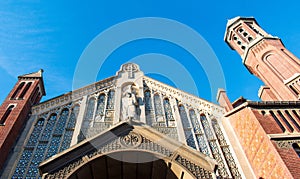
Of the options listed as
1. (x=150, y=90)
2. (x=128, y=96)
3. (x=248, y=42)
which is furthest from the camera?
(x=248, y=42)

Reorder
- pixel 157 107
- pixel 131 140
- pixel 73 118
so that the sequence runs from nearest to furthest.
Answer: pixel 131 140
pixel 73 118
pixel 157 107

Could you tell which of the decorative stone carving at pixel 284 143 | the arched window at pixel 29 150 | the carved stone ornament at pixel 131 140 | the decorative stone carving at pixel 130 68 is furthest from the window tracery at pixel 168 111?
the arched window at pixel 29 150

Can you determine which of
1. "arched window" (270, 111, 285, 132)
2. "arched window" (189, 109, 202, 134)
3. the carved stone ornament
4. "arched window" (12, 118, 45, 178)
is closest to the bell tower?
"arched window" (270, 111, 285, 132)

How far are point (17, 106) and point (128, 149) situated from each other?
5096 mm

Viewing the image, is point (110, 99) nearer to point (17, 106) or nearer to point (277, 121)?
point (17, 106)

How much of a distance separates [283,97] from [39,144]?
1137 centimetres

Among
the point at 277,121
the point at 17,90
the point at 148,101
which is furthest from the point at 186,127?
the point at 17,90

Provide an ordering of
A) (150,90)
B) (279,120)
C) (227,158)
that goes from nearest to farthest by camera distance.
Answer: (279,120), (227,158), (150,90)

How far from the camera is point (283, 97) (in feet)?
42.8

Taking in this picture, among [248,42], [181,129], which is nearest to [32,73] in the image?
[181,129]

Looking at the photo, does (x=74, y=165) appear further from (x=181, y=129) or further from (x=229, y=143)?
(x=229, y=143)

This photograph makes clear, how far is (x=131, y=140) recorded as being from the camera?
325 inches

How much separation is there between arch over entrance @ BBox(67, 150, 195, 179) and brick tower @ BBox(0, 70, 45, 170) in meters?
2.91

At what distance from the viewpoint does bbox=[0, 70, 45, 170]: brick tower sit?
8688 millimetres
